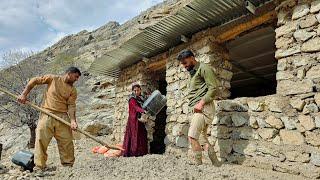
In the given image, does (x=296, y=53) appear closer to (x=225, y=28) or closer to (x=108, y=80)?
(x=225, y=28)

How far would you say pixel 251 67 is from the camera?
7.63m

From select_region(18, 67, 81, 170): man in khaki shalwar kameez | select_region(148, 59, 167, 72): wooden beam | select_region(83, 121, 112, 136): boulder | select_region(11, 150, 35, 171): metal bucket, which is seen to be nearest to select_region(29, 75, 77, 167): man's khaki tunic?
select_region(18, 67, 81, 170): man in khaki shalwar kameez

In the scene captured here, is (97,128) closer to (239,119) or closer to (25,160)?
(25,160)

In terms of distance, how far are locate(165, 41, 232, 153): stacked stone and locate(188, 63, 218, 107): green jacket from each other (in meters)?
0.88

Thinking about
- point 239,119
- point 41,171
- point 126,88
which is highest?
point 126,88

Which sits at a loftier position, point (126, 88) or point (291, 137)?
point (126, 88)

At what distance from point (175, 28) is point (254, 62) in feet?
7.72

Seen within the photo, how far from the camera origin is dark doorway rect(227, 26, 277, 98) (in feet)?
19.2

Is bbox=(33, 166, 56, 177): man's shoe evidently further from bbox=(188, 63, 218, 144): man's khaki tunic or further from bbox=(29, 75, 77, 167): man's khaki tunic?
bbox=(188, 63, 218, 144): man's khaki tunic

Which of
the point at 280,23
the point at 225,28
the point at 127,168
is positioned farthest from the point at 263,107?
the point at 127,168

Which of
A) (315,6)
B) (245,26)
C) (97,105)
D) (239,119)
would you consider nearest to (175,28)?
(245,26)

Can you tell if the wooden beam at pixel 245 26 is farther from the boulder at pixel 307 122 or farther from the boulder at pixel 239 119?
the boulder at pixel 307 122

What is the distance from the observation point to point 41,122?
498 cm

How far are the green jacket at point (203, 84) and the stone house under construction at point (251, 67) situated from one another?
68 cm
